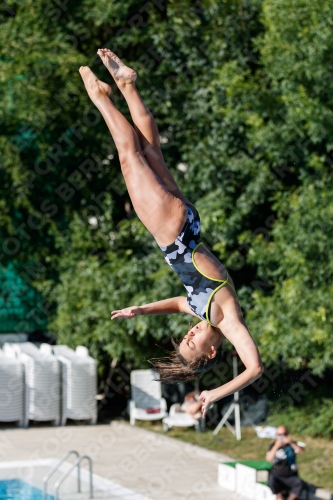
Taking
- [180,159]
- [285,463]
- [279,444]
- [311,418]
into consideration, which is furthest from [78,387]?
[285,463]

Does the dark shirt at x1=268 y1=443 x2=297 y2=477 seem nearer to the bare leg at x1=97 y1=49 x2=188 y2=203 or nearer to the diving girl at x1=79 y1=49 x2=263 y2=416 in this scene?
the diving girl at x1=79 y1=49 x2=263 y2=416

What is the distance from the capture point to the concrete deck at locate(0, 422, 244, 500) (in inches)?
434

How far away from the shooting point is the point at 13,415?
14422 mm

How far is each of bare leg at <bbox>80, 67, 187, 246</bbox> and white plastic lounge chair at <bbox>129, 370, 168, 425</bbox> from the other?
32.7ft

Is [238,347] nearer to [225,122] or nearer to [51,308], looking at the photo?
[225,122]

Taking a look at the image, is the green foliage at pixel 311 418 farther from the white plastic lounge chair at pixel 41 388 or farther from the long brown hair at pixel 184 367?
the long brown hair at pixel 184 367

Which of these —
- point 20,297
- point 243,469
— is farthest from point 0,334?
point 243,469

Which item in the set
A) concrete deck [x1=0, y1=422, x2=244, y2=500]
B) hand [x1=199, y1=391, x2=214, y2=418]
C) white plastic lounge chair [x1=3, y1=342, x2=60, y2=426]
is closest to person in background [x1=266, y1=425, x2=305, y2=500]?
concrete deck [x1=0, y1=422, x2=244, y2=500]

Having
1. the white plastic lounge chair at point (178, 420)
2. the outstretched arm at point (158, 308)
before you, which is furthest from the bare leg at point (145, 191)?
the white plastic lounge chair at point (178, 420)

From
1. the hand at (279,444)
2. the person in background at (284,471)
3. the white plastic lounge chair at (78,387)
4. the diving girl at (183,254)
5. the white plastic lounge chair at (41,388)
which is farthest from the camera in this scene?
the white plastic lounge chair at (78,387)

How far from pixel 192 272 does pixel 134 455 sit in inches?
340

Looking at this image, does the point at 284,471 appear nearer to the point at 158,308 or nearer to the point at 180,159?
the point at 158,308

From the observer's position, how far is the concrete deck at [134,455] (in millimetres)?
11036

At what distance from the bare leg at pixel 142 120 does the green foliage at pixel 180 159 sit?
5.96 metres
